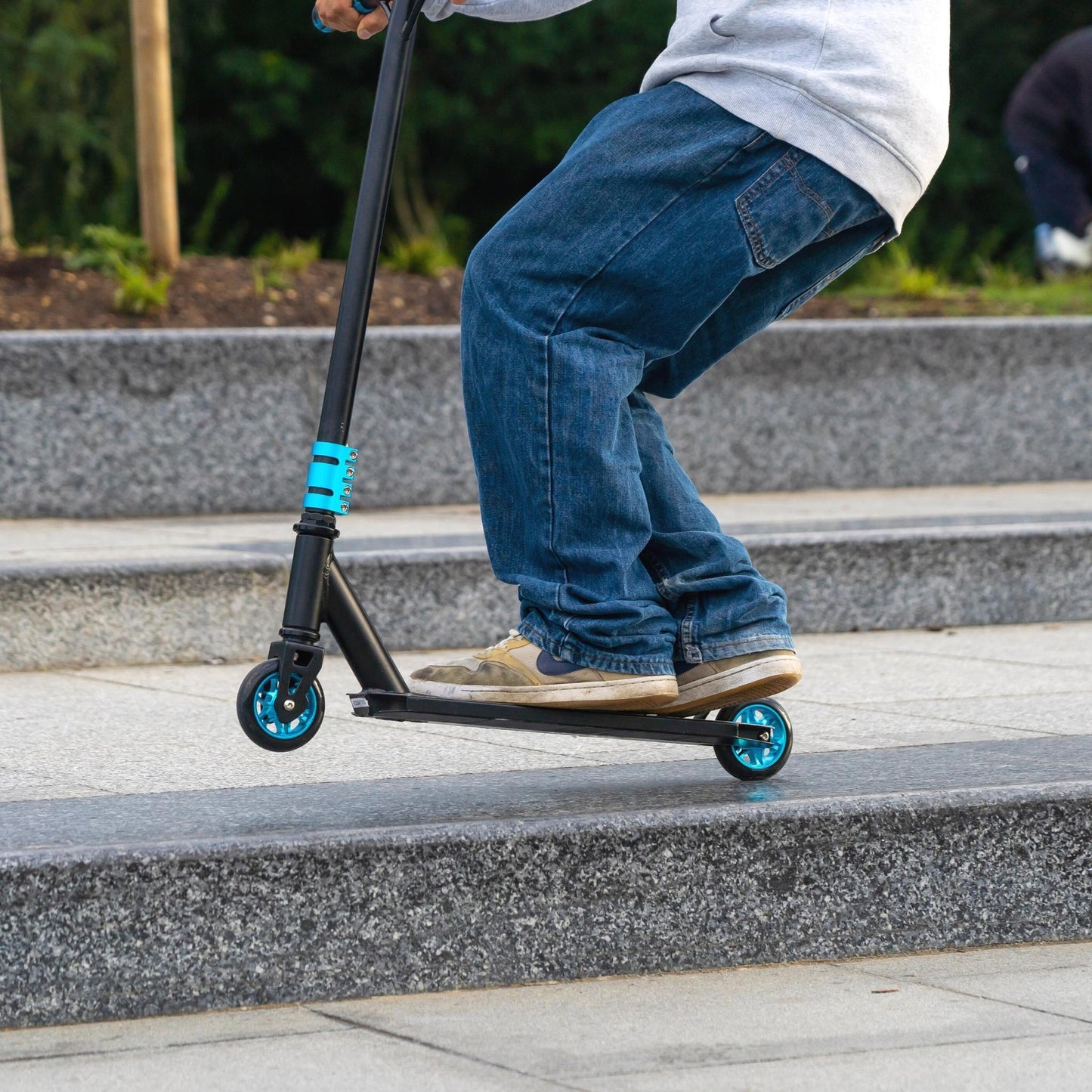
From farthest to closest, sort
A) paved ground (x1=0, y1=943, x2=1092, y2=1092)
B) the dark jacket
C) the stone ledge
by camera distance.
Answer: the dark jacket
the stone ledge
paved ground (x1=0, y1=943, x2=1092, y2=1092)

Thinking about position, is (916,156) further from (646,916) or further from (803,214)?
(646,916)

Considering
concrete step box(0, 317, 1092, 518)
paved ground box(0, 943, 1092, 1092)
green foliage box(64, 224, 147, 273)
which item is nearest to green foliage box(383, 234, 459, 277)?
green foliage box(64, 224, 147, 273)

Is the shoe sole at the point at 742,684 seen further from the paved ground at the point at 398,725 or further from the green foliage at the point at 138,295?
the green foliage at the point at 138,295

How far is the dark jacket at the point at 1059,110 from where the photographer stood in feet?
27.0

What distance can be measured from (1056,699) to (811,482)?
3117 mm

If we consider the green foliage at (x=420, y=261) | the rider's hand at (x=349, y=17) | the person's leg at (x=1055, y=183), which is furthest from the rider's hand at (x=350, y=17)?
the person's leg at (x=1055, y=183)

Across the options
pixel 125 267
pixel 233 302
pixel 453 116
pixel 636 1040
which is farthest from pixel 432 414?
pixel 453 116

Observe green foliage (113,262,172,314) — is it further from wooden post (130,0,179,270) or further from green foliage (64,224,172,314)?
wooden post (130,0,179,270)

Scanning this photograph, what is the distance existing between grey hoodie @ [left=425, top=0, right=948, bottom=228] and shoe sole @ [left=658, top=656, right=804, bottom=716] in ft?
2.28

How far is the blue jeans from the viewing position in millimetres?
2385

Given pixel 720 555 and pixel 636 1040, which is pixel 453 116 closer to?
pixel 720 555

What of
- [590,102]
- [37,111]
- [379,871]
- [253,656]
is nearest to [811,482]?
[253,656]

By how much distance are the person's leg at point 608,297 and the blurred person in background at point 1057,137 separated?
6321 mm

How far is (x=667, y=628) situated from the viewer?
2506mm
